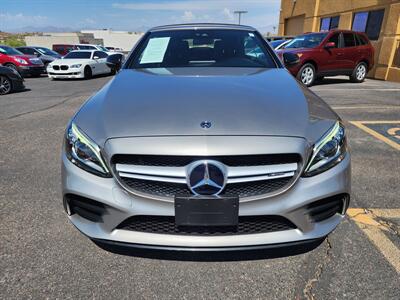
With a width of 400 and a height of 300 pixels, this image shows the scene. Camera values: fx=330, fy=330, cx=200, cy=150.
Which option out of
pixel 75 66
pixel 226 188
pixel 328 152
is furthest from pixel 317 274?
pixel 75 66

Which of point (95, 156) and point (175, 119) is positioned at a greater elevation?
point (175, 119)

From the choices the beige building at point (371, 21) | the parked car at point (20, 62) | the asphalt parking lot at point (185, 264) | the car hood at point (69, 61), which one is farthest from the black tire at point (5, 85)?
the beige building at point (371, 21)

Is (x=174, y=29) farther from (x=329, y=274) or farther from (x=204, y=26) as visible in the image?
(x=329, y=274)

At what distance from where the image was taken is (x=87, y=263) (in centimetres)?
219

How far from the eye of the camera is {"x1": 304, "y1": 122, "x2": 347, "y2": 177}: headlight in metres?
1.85

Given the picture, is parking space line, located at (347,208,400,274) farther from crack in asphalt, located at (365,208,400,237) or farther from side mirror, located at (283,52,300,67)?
side mirror, located at (283,52,300,67)

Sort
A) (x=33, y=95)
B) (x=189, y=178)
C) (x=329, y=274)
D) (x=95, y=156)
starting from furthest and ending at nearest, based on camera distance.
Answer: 1. (x=33, y=95)
2. (x=329, y=274)
3. (x=95, y=156)
4. (x=189, y=178)

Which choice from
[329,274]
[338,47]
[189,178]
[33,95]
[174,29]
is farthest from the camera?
[338,47]

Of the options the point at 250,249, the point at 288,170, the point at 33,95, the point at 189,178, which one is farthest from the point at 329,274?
the point at 33,95

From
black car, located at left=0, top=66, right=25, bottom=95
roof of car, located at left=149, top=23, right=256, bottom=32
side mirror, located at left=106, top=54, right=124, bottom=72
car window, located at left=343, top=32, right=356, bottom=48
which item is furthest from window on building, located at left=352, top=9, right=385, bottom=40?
black car, located at left=0, top=66, right=25, bottom=95

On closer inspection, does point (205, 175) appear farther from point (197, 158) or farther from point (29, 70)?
point (29, 70)

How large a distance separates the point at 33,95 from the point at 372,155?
906cm

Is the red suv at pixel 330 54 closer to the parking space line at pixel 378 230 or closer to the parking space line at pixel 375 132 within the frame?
the parking space line at pixel 375 132

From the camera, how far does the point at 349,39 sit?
35.1 feet
